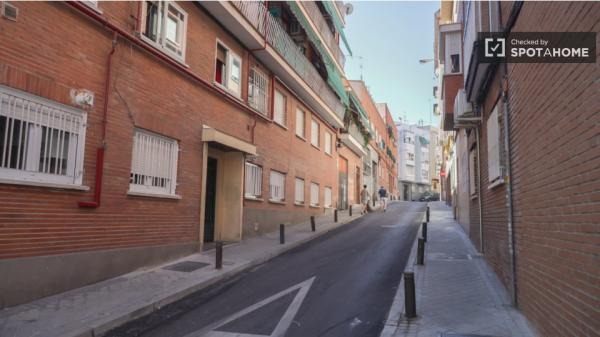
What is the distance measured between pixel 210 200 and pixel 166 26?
5.32 meters

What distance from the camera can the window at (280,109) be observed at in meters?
17.1

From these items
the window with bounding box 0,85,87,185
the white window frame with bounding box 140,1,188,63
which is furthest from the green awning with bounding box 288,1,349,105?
the window with bounding box 0,85,87,185

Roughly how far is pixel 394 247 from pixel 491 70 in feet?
21.0

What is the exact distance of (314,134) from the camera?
73.2ft

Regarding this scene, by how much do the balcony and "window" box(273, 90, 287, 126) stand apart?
61 cm

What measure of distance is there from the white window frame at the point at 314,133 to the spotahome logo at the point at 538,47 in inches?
567

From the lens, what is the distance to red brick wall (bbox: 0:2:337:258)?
21.7 feet

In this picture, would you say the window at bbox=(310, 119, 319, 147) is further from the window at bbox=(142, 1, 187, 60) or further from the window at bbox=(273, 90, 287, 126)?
the window at bbox=(142, 1, 187, 60)

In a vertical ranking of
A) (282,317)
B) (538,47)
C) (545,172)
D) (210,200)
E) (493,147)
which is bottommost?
(282,317)

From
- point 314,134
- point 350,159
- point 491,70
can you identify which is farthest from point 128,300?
point 350,159

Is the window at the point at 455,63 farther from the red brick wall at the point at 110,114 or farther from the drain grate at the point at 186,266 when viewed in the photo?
the drain grate at the point at 186,266

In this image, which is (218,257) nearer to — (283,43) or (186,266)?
(186,266)

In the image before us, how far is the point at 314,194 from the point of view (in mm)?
22000

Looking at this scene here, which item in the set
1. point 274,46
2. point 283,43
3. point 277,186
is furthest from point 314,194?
point 274,46
